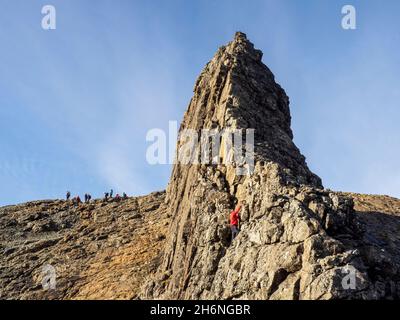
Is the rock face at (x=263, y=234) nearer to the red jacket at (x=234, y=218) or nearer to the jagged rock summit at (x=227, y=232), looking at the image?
the jagged rock summit at (x=227, y=232)

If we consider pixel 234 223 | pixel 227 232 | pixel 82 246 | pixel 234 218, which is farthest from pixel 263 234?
pixel 82 246

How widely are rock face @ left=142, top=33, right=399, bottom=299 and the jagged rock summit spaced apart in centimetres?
7

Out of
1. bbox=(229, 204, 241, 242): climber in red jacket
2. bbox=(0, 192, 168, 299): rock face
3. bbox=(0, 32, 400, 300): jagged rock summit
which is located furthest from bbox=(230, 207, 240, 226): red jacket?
bbox=(0, 192, 168, 299): rock face

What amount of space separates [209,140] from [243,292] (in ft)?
49.0

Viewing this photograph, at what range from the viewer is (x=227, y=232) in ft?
95.9

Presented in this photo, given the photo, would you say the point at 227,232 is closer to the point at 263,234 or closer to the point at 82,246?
the point at 263,234

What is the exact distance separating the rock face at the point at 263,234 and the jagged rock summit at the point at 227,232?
7 cm

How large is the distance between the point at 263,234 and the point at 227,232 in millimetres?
3345

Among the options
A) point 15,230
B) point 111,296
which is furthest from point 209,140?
point 15,230

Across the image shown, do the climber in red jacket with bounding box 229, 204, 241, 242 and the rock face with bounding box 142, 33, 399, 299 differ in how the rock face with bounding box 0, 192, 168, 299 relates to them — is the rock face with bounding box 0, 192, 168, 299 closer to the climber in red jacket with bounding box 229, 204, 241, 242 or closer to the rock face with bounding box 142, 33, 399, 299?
the rock face with bounding box 142, 33, 399, 299

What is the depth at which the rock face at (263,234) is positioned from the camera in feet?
75.7

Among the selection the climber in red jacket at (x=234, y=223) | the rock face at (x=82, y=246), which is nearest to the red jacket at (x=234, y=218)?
the climber in red jacket at (x=234, y=223)
